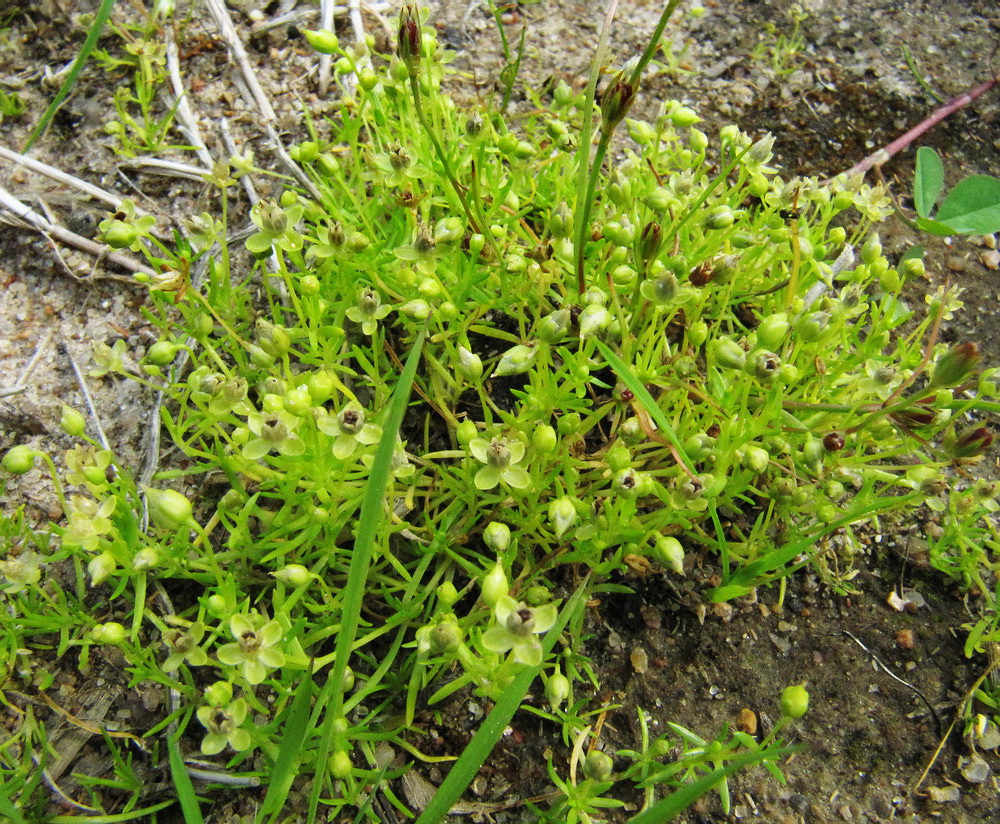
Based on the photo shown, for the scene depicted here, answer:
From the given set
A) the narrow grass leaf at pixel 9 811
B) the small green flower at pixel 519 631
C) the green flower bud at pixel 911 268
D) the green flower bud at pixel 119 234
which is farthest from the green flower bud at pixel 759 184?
the narrow grass leaf at pixel 9 811

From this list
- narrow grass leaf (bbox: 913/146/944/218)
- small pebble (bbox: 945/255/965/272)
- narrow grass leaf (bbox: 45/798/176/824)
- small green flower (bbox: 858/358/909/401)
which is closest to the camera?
narrow grass leaf (bbox: 45/798/176/824)

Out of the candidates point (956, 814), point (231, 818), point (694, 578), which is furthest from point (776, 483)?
point (231, 818)

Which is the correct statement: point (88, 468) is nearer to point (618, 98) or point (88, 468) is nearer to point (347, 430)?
point (347, 430)

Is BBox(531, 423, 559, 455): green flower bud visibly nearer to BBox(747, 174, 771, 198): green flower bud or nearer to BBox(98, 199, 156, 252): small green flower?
BBox(747, 174, 771, 198): green flower bud

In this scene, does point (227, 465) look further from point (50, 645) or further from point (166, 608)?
point (50, 645)

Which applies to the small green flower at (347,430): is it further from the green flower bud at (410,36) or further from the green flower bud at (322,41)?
the green flower bud at (322,41)

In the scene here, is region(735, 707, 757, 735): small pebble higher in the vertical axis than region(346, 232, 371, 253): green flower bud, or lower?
lower

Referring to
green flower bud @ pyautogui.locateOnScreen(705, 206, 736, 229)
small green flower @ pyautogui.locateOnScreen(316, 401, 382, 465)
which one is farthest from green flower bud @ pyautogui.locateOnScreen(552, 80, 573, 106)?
small green flower @ pyautogui.locateOnScreen(316, 401, 382, 465)
